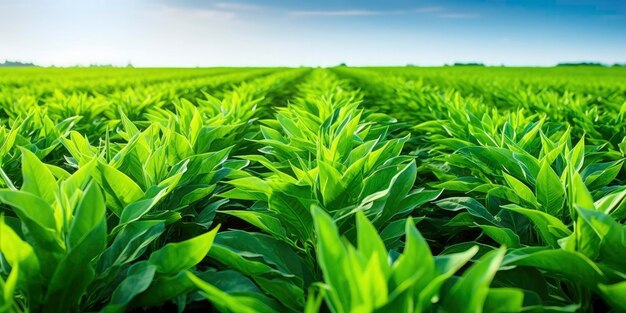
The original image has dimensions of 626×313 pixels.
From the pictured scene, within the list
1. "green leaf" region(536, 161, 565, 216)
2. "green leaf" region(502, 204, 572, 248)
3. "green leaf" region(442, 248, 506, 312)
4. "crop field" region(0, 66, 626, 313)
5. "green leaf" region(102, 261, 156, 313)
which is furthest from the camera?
"green leaf" region(536, 161, 565, 216)

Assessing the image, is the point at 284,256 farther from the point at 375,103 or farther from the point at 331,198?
the point at 375,103

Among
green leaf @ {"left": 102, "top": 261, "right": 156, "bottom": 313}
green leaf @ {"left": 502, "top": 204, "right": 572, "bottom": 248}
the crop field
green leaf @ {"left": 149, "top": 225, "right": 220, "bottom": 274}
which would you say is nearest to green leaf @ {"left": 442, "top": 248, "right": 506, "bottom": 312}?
the crop field

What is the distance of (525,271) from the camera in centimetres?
146

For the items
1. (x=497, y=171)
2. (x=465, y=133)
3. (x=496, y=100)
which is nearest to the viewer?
(x=497, y=171)

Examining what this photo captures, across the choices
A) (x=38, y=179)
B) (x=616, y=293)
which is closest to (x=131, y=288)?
(x=38, y=179)

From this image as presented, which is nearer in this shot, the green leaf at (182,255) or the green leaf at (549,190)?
the green leaf at (182,255)

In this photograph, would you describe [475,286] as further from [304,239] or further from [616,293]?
[304,239]

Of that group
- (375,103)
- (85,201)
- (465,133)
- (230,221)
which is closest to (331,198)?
(85,201)

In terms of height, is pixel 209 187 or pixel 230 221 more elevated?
pixel 209 187

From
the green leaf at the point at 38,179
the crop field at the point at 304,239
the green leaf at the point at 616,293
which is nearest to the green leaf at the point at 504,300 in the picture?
the crop field at the point at 304,239

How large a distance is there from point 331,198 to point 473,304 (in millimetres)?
794

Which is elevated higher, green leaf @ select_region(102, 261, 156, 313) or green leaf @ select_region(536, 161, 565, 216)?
green leaf @ select_region(536, 161, 565, 216)

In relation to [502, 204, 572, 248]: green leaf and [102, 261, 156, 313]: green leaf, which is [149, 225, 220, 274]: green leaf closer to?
[102, 261, 156, 313]: green leaf

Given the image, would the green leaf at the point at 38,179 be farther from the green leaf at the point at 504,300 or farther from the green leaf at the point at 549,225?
the green leaf at the point at 549,225
